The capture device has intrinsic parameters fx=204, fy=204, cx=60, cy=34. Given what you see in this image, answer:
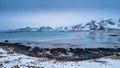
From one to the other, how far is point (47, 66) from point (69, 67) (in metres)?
2.54

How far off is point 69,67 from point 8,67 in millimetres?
6832

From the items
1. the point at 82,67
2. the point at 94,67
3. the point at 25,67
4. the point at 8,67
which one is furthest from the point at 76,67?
the point at 8,67

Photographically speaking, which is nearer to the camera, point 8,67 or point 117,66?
point 8,67

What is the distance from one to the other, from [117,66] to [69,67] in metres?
5.89

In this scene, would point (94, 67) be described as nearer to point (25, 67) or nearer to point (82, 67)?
point (82, 67)

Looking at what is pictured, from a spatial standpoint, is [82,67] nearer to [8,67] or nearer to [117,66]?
[117,66]

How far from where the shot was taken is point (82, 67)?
23.6 meters

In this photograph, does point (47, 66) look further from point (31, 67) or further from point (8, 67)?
point (8, 67)

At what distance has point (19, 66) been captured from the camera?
2256cm

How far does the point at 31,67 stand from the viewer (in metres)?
22.2

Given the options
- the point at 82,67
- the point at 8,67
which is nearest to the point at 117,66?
the point at 82,67

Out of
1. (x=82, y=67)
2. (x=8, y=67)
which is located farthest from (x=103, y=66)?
(x=8, y=67)

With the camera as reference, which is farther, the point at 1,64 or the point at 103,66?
the point at 103,66

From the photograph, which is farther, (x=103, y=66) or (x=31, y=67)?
(x=103, y=66)
